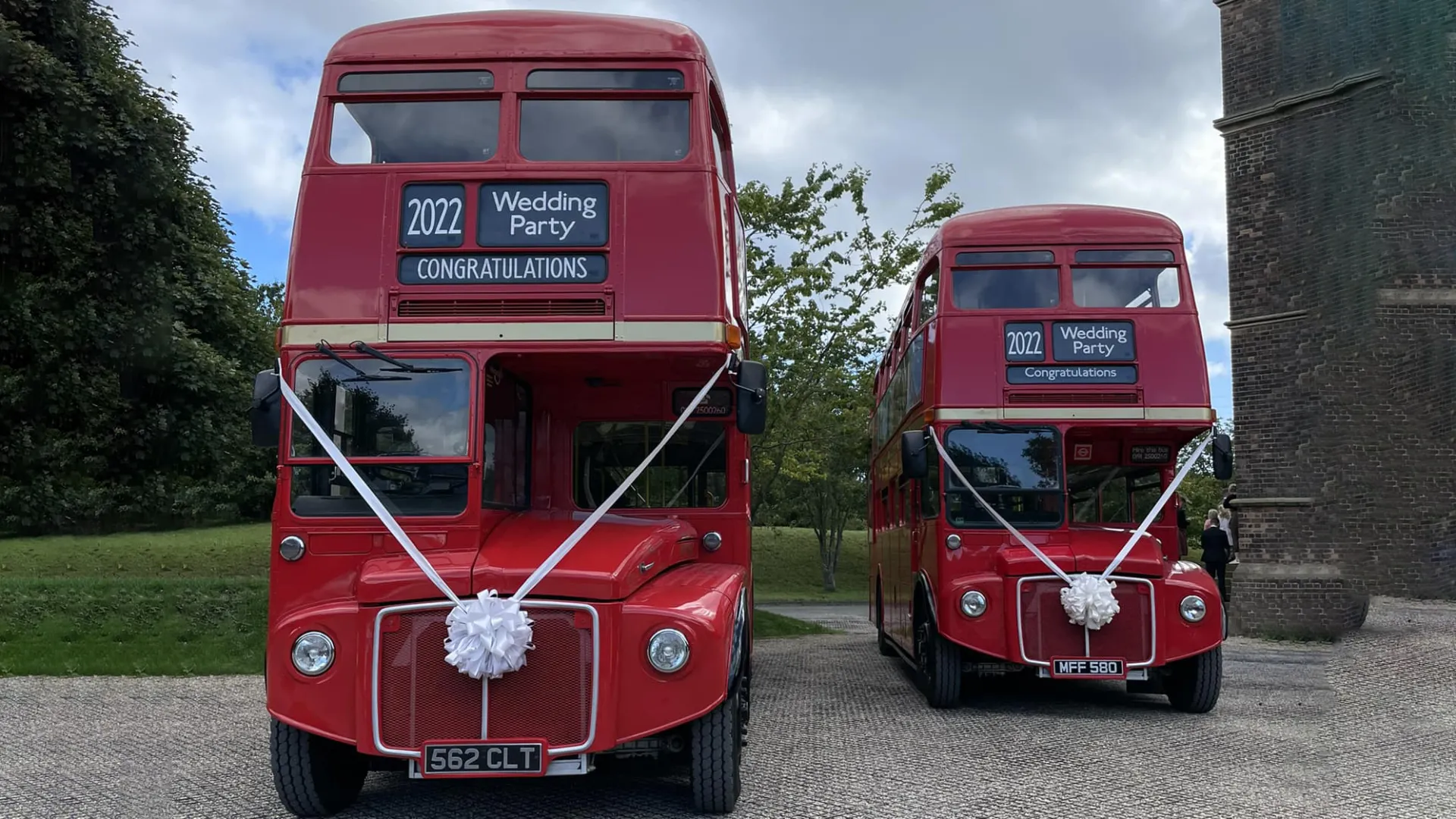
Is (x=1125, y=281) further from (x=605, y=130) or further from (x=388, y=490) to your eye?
(x=388, y=490)

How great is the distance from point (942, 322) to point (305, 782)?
6.29 metres

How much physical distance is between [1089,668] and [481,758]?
537cm

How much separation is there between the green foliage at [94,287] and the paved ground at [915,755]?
5337mm

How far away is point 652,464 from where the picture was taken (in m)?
7.62

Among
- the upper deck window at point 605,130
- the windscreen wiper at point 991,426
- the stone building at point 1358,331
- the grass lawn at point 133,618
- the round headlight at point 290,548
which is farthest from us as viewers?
the stone building at point 1358,331

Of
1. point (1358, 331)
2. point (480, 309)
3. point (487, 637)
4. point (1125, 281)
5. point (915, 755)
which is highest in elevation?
point (1358, 331)

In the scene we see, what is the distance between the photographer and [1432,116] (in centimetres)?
1684

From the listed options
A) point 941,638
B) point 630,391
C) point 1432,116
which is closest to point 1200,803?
point 941,638

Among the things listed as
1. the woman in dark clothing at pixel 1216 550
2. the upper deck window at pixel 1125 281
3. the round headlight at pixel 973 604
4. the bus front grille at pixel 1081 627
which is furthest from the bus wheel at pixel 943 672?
the woman in dark clothing at pixel 1216 550

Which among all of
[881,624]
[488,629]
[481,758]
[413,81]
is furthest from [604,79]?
[881,624]

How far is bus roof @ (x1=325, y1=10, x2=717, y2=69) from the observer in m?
6.57

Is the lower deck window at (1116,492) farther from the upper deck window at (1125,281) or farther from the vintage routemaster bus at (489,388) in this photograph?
the vintage routemaster bus at (489,388)

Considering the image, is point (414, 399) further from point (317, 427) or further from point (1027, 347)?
point (1027, 347)

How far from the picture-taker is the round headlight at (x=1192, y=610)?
349 inches
